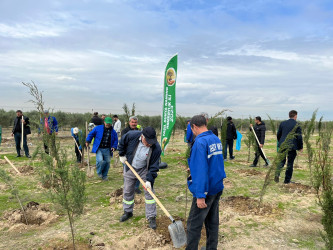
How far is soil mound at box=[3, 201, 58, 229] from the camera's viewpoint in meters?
4.47

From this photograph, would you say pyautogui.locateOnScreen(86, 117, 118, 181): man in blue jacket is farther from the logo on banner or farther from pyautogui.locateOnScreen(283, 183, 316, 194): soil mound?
pyautogui.locateOnScreen(283, 183, 316, 194): soil mound

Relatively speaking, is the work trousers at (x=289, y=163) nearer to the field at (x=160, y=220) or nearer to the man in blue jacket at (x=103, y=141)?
the field at (x=160, y=220)

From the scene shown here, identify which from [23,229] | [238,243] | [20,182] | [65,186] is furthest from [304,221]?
[20,182]

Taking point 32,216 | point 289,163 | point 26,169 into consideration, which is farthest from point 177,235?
point 26,169

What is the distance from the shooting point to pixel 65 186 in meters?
3.28

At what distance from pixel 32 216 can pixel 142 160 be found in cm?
243

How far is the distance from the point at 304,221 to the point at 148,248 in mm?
3061

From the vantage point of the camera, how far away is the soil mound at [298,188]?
20.6 ft

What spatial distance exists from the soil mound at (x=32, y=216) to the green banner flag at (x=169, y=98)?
4675mm

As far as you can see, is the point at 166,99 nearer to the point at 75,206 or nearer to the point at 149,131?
the point at 149,131

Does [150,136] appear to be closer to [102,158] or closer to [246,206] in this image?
[246,206]

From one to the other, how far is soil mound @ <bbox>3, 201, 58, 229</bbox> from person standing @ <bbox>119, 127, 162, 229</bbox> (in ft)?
4.69

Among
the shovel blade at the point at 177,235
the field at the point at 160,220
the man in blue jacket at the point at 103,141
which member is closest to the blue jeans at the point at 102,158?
the man in blue jacket at the point at 103,141

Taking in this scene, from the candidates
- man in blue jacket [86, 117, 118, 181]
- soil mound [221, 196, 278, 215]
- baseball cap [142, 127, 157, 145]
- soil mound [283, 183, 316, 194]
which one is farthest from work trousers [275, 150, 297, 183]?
man in blue jacket [86, 117, 118, 181]
